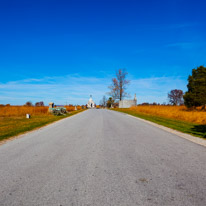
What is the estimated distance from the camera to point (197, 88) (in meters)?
27.8

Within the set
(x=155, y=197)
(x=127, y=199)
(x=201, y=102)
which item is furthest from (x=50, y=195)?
(x=201, y=102)

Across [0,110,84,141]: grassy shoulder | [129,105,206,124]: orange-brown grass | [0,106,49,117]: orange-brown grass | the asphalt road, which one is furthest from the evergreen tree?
[0,106,49,117]: orange-brown grass

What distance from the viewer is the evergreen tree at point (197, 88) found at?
26.2 m

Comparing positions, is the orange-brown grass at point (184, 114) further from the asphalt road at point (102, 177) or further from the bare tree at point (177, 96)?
the bare tree at point (177, 96)

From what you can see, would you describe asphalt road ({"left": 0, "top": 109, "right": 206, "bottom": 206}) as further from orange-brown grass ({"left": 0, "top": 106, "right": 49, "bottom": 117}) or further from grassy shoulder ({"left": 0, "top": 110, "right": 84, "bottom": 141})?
orange-brown grass ({"left": 0, "top": 106, "right": 49, "bottom": 117})

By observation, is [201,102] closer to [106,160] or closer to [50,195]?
[106,160]

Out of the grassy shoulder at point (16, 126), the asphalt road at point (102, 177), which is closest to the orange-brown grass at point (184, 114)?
the asphalt road at point (102, 177)

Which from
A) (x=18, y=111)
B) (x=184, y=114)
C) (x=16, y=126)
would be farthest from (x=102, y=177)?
(x=18, y=111)

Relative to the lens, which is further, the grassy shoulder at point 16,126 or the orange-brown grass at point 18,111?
the orange-brown grass at point 18,111

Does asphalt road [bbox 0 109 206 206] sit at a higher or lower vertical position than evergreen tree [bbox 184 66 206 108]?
lower

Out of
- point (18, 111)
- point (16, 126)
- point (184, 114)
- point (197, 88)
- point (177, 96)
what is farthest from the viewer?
point (177, 96)

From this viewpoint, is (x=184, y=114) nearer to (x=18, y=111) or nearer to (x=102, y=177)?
(x=102, y=177)

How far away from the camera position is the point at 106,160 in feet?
13.8

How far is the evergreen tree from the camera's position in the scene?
2623 centimetres
